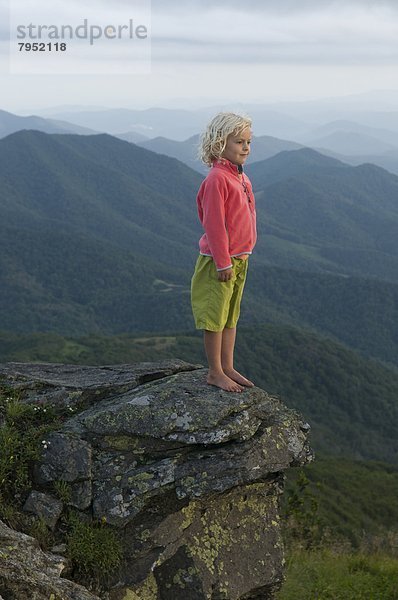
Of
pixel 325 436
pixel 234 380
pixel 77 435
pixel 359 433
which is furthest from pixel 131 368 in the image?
pixel 359 433

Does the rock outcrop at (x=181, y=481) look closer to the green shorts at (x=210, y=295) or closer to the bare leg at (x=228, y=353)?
the bare leg at (x=228, y=353)

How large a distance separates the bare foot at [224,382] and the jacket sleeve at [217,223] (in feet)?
5.60

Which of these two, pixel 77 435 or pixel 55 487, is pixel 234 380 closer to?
pixel 77 435

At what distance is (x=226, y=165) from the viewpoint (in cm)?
891

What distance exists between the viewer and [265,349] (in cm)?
15700

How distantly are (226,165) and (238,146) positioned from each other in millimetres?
333

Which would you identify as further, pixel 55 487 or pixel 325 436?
pixel 325 436

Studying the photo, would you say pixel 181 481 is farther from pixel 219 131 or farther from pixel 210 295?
pixel 219 131

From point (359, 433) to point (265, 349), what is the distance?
34.4 meters

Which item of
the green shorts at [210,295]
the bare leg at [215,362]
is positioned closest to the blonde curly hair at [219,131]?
the green shorts at [210,295]

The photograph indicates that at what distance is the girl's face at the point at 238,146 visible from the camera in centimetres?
871

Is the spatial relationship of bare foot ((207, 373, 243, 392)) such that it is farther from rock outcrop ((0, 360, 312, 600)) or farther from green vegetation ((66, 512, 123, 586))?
green vegetation ((66, 512, 123, 586))

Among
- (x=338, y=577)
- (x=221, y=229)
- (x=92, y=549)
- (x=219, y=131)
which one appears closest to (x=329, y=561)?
(x=338, y=577)

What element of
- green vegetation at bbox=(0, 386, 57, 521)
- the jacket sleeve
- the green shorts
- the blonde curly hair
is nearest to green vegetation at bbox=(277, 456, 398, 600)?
the green shorts
